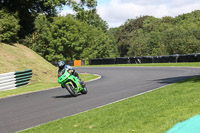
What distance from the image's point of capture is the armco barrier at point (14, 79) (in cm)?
1971

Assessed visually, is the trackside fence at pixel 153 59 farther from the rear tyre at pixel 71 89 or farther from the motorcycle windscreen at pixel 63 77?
the motorcycle windscreen at pixel 63 77

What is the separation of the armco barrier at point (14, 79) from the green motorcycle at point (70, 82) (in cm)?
792

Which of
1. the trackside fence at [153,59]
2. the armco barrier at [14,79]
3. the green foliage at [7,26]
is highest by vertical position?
the green foliage at [7,26]

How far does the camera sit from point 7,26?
90.3ft

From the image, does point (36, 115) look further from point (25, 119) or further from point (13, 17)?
point (13, 17)

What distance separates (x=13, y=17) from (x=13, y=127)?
70.8 feet

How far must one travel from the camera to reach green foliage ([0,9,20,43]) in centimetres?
2734

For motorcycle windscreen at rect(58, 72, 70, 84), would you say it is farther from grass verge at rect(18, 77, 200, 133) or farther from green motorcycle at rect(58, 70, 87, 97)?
grass verge at rect(18, 77, 200, 133)

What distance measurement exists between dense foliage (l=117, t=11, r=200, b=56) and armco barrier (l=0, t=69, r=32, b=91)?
61619mm

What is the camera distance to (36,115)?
9.90 meters

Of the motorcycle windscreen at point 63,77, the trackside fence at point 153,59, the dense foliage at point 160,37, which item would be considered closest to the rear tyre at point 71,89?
the motorcycle windscreen at point 63,77

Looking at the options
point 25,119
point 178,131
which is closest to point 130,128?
point 178,131

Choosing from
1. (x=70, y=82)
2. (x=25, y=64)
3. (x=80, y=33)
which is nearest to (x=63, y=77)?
(x=70, y=82)

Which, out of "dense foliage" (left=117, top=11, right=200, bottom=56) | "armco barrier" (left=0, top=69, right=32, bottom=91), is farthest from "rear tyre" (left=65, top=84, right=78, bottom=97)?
"dense foliage" (left=117, top=11, right=200, bottom=56)
